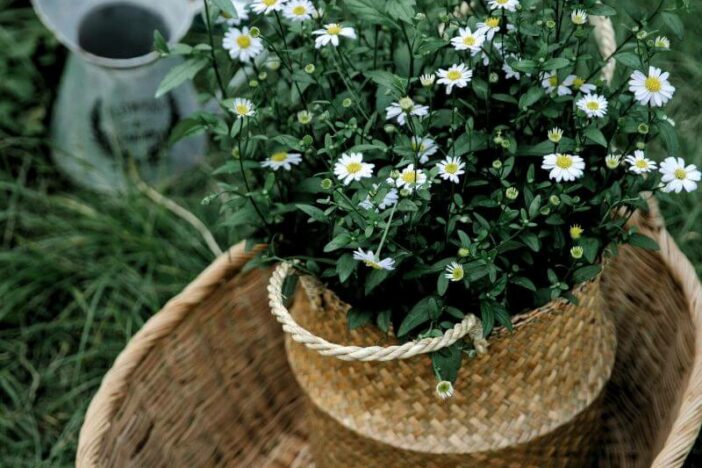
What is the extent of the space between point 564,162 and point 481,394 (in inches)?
11.7

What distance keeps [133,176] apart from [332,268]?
0.87 metres

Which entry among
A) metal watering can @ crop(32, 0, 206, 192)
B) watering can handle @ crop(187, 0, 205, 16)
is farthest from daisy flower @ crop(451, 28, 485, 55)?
metal watering can @ crop(32, 0, 206, 192)

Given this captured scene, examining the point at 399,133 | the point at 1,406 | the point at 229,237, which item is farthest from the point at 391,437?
the point at 1,406

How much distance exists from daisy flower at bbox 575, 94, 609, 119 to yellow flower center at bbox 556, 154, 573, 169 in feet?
0.18

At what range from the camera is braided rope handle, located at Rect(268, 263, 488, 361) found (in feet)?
3.32

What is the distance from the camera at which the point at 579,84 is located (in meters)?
1.06

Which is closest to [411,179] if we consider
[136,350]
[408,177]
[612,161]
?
[408,177]

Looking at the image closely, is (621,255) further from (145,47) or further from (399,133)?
(145,47)

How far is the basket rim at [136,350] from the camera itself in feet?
3.92

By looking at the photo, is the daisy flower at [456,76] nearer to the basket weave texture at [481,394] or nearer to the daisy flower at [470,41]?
the daisy flower at [470,41]

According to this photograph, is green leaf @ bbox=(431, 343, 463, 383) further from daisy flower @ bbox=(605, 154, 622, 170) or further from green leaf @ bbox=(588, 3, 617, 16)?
green leaf @ bbox=(588, 3, 617, 16)

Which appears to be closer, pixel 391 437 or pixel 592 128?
pixel 592 128

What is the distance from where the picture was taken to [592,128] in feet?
3.34

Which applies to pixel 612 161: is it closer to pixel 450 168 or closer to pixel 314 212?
pixel 450 168
